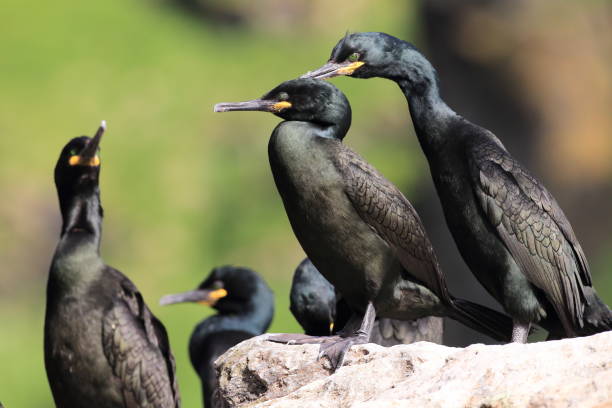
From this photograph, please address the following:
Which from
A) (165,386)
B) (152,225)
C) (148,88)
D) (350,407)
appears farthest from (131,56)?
(350,407)

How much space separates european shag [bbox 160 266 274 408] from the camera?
9.03 meters

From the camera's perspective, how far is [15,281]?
13.9 meters

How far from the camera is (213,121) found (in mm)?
15570

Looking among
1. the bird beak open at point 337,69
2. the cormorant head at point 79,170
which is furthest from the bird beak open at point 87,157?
Result: the bird beak open at point 337,69

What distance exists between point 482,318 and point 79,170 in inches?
84.8

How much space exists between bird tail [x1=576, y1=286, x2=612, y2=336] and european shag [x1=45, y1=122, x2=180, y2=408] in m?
2.04

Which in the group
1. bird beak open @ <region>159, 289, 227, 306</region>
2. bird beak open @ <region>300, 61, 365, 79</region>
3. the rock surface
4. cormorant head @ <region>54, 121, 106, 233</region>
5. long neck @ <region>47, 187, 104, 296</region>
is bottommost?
the rock surface

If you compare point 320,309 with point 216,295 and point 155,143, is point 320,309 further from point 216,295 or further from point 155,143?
point 155,143

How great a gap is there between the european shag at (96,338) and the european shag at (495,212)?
1441mm

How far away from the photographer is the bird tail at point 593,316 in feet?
21.2

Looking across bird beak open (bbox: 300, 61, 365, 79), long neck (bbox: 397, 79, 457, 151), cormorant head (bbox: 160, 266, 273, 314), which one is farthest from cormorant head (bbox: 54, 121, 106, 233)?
cormorant head (bbox: 160, 266, 273, 314)

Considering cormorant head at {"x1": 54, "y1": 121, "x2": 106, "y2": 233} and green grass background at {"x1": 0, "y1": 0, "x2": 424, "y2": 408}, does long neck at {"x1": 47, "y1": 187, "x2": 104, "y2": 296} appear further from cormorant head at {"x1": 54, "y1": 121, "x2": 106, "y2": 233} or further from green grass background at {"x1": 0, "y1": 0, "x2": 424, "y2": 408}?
green grass background at {"x1": 0, "y1": 0, "x2": 424, "y2": 408}

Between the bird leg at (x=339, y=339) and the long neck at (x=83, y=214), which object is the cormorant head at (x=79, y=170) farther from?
the bird leg at (x=339, y=339)

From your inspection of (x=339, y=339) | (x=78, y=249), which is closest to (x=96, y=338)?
(x=78, y=249)
